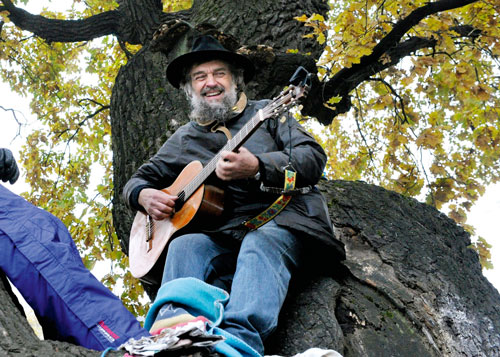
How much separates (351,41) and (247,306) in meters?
3.01

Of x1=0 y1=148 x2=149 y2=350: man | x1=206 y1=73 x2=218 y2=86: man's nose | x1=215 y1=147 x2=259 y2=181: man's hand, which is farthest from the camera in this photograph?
x1=206 y1=73 x2=218 y2=86: man's nose

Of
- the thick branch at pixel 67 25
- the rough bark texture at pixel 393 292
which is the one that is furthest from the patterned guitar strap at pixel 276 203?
the thick branch at pixel 67 25

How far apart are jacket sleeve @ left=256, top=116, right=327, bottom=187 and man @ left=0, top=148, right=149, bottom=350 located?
1.04 meters

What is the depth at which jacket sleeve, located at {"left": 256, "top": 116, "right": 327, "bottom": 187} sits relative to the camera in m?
2.94

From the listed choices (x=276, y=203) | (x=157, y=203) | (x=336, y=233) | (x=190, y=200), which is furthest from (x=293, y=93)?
(x=336, y=233)

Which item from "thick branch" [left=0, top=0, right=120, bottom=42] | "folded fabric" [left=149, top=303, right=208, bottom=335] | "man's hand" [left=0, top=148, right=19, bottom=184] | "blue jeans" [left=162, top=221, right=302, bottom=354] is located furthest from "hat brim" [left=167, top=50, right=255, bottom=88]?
"thick branch" [left=0, top=0, right=120, bottom=42]

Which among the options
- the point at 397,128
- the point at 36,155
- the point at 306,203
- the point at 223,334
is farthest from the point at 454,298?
the point at 36,155

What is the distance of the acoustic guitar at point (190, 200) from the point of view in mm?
2924

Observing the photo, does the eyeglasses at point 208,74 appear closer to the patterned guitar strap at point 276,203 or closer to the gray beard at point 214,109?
the gray beard at point 214,109

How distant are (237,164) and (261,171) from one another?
131mm

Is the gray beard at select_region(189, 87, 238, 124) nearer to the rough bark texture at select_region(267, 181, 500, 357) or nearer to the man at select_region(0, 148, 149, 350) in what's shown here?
the rough bark texture at select_region(267, 181, 500, 357)

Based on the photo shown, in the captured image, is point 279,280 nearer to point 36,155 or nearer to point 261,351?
point 261,351

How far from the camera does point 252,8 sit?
5258mm

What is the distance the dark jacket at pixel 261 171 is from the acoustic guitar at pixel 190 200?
0.08 meters
